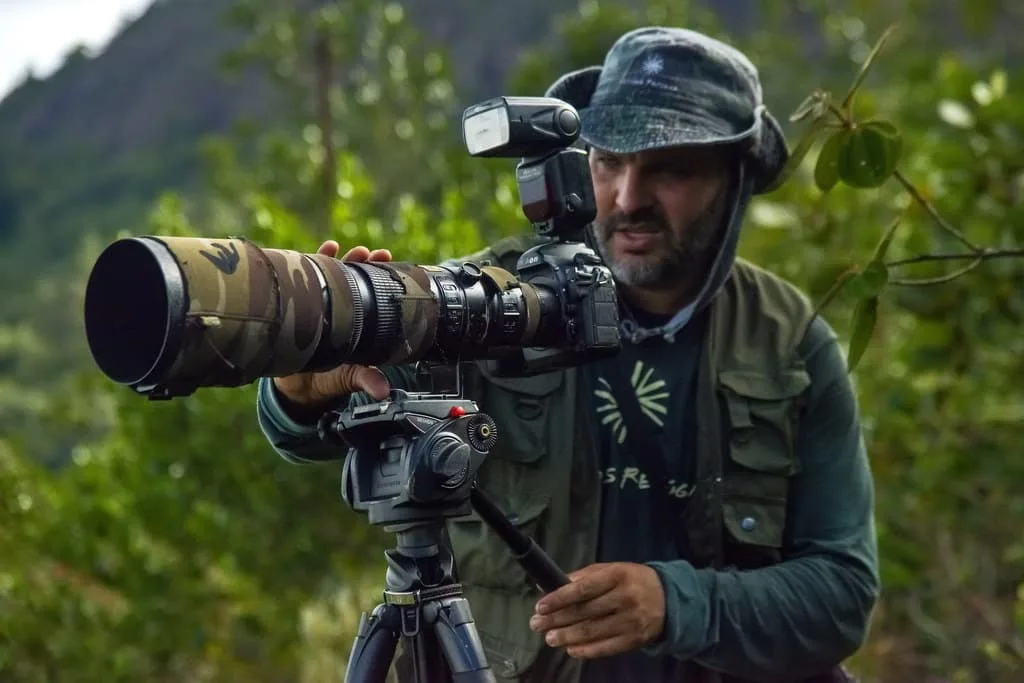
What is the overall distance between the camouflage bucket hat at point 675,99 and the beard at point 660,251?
134 mm

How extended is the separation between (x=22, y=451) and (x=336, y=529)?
55.0 inches

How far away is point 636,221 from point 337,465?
10.9ft

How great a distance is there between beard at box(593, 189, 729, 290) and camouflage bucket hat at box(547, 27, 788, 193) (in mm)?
134

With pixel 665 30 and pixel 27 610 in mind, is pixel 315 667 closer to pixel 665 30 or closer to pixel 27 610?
pixel 27 610

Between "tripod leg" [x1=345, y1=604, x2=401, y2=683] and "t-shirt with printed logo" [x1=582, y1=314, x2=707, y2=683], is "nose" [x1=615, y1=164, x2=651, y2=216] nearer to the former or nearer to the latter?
"t-shirt with printed logo" [x1=582, y1=314, x2=707, y2=683]

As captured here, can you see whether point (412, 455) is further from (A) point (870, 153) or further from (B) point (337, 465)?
(B) point (337, 465)

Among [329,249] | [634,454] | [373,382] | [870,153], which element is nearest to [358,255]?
[329,249]

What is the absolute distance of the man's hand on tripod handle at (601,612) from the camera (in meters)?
2.21

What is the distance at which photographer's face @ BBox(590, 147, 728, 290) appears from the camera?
2.63 m

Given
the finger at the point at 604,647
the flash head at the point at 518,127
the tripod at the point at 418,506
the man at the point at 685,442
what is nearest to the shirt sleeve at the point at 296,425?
the man at the point at 685,442

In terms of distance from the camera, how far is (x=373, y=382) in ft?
6.64

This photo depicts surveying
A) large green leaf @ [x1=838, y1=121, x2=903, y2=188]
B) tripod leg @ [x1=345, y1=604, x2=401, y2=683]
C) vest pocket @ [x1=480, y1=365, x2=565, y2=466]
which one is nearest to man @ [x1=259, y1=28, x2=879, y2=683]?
vest pocket @ [x1=480, y1=365, x2=565, y2=466]

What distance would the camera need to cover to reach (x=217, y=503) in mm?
6359

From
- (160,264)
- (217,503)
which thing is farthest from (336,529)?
(160,264)
